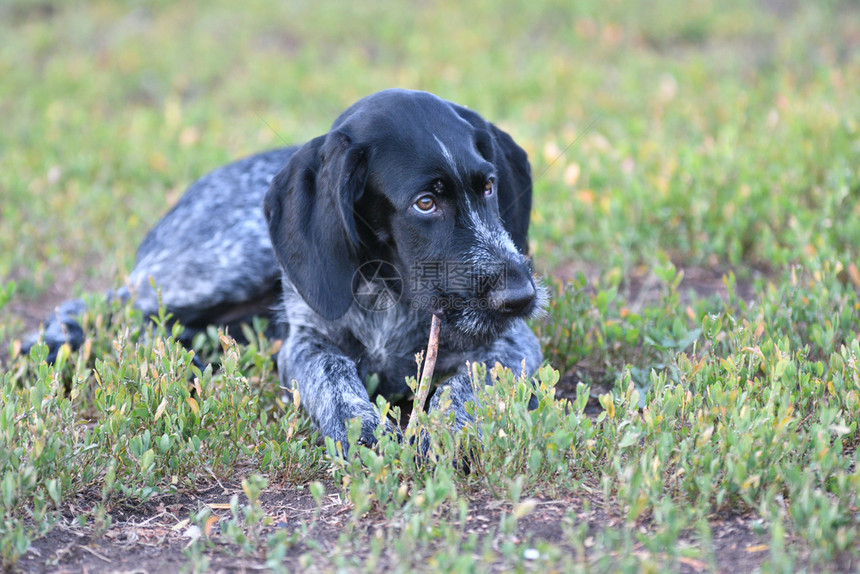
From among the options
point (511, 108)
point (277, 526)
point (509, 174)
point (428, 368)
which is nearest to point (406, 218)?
point (428, 368)

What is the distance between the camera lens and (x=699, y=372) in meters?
3.29

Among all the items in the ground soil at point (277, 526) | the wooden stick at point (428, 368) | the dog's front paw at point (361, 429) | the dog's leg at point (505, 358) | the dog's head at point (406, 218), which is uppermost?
the dog's head at point (406, 218)

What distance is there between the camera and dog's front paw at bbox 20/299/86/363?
429cm

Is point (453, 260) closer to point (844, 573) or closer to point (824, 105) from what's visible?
point (844, 573)

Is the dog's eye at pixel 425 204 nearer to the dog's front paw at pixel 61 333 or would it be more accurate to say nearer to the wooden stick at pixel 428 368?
the wooden stick at pixel 428 368

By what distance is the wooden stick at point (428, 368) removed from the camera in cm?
301

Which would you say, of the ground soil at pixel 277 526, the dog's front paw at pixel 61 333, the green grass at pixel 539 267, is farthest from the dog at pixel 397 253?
the ground soil at pixel 277 526

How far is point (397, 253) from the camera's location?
3600 millimetres

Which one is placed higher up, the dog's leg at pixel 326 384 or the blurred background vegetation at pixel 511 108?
the blurred background vegetation at pixel 511 108

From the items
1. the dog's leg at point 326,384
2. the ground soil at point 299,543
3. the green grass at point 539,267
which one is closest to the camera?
the ground soil at point 299,543

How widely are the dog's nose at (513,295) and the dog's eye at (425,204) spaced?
40 centimetres

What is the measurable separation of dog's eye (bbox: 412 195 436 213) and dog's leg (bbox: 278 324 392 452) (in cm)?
77

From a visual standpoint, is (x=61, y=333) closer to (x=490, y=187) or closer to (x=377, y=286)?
(x=377, y=286)

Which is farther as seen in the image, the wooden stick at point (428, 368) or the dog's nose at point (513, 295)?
the dog's nose at point (513, 295)
